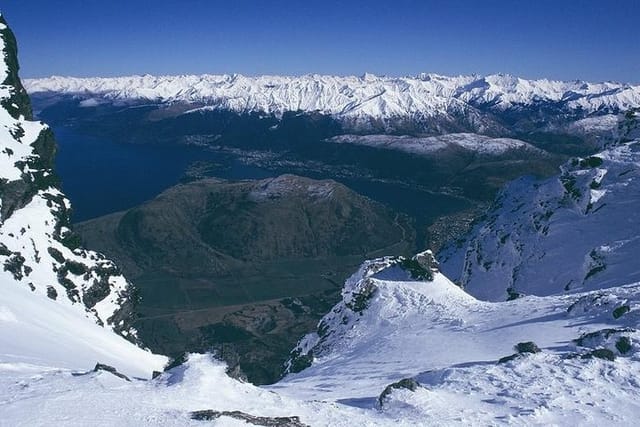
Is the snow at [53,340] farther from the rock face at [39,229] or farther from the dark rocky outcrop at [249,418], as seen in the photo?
the dark rocky outcrop at [249,418]

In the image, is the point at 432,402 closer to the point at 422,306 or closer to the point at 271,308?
the point at 422,306

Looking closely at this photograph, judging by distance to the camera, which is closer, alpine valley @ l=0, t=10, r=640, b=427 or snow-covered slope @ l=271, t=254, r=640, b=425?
alpine valley @ l=0, t=10, r=640, b=427

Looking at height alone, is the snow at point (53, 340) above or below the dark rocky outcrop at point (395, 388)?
below

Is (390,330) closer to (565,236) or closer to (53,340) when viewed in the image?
(53,340)

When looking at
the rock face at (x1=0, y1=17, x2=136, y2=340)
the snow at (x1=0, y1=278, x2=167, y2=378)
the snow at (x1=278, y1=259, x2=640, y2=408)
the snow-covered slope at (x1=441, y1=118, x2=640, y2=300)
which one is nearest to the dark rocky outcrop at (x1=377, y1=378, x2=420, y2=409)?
the snow at (x1=278, y1=259, x2=640, y2=408)

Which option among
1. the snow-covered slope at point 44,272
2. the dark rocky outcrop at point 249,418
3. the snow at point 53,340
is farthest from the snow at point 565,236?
Answer: the snow-covered slope at point 44,272

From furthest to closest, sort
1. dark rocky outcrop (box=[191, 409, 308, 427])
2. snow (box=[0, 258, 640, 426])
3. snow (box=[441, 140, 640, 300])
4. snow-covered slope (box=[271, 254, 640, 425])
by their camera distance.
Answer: snow (box=[441, 140, 640, 300])
snow-covered slope (box=[271, 254, 640, 425])
snow (box=[0, 258, 640, 426])
dark rocky outcrop (box=[191, 409, 308, 427])

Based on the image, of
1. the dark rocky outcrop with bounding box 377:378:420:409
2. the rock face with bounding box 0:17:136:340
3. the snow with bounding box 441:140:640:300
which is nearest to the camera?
the dark rocky outcrop with bounding box 377:378:420:409

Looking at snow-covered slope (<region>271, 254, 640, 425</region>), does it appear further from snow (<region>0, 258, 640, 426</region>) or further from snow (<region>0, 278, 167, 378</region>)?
snow (<region>0, 278, 167, 378</region>)
